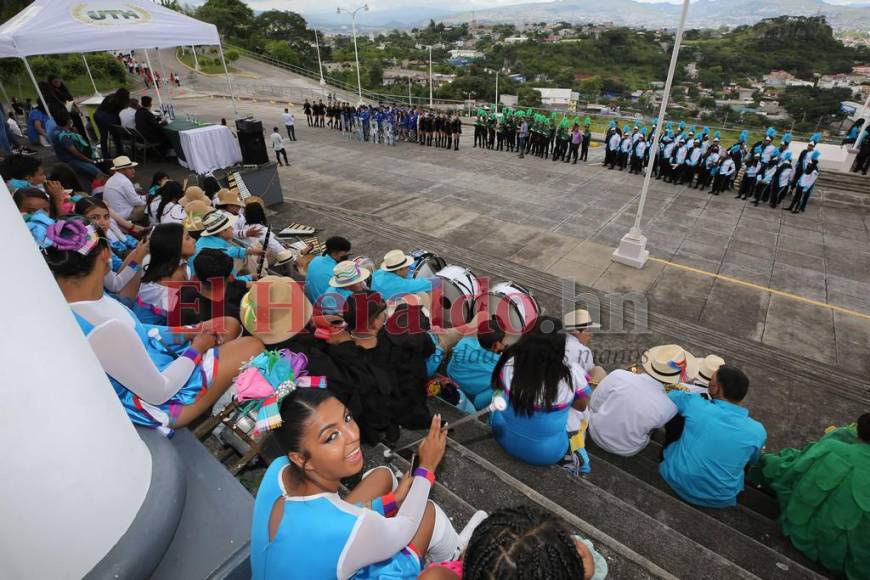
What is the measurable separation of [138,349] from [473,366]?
8.92 ft

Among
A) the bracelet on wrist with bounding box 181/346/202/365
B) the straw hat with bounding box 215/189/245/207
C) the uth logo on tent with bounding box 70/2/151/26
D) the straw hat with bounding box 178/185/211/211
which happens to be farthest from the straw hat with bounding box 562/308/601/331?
the uth logo on tent with bounding box 70/2/151/26

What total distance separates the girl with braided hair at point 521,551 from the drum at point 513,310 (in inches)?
116

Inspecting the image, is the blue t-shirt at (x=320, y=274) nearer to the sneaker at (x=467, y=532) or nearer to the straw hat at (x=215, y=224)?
the straw hat at (x=215, y=224)

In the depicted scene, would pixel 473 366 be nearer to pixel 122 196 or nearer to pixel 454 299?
pixel 454 299

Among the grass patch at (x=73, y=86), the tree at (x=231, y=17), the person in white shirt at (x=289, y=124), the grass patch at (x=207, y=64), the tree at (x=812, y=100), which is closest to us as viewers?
the person in white shirt at (x=289, y=124)

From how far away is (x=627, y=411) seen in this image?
3.79 m

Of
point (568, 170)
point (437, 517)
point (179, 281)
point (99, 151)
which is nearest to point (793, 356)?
point (437, 517)

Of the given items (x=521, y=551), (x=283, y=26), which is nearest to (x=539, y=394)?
(x=521, y=551)

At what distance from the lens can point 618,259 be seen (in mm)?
8719

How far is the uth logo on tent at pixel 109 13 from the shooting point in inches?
341

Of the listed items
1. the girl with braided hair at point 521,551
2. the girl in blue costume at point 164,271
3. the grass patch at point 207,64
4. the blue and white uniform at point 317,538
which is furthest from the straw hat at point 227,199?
the grass patch at point 207,64

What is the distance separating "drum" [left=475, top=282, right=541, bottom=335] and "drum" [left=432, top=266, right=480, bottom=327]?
0.37 metres

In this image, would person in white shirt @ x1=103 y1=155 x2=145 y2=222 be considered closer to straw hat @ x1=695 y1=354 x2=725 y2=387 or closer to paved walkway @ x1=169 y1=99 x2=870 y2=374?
paved walkway @ x1=169 y1=99 x2=870 y2=374

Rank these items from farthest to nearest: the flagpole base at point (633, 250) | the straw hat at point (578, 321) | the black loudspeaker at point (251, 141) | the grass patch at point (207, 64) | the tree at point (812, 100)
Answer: the grass patch at point (207, 64)
the tree at point (812, 100)
the black loudspeaker at point (251, 141)
the flagpole base at point (633, 250)
the straw hat at point (578, 321)
